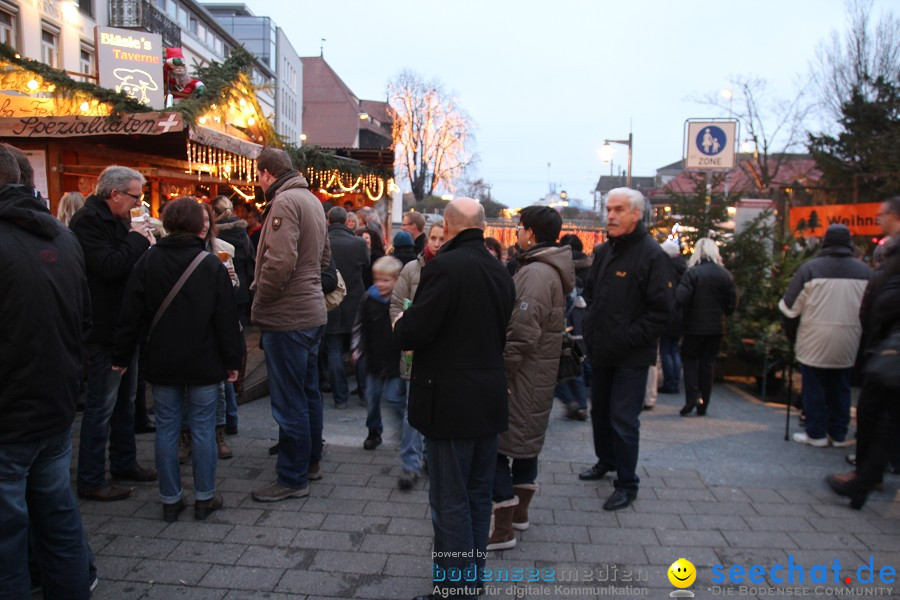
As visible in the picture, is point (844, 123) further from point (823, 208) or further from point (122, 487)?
point (122, 487)

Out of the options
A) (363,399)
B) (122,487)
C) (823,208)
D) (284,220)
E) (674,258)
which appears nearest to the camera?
(284,220)

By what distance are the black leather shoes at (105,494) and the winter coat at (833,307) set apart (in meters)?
5.44

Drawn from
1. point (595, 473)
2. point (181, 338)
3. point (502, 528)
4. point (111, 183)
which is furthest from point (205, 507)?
point (595, 473)

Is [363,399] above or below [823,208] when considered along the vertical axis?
below

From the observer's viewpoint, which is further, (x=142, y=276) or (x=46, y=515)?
(x=142, y=276)

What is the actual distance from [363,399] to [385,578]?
3.54 m

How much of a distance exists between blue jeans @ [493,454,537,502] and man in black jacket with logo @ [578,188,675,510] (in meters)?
0.85

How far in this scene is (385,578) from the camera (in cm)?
336

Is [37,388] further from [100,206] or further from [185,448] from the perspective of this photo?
[185,448]

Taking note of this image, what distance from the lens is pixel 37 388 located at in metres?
2.53

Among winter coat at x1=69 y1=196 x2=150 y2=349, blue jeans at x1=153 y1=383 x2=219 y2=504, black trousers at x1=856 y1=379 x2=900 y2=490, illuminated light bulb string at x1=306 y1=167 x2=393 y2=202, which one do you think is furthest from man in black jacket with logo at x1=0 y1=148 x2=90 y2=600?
illuminated light bulb string at x1=306 y1=167 x2=393 y2=202

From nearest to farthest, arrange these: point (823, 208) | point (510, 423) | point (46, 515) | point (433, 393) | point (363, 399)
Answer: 1. point (46, 515)
2. point (433, 393)
3. point (510, 423)
4. point (363, 399)
5. point (823, 208)

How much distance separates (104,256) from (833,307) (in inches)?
220

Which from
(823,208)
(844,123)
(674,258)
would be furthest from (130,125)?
(844,123)
